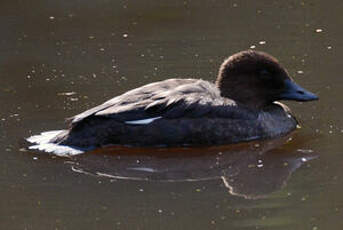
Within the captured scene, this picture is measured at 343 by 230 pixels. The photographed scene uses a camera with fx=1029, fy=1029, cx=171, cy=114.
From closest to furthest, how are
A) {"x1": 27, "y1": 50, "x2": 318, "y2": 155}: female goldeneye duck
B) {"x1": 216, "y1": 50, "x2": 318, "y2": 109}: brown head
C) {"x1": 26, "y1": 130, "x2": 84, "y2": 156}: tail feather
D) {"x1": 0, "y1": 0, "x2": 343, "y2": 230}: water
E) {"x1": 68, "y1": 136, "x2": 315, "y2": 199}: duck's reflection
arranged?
1. {"x1": 0, "y1": 0, "x2": 343, "y2": 230}: water
2. {"x1": 68, "y1": 136, "x2": 315, "y2": 199}: duck's reflection
3. {"x1": 26, "y1": 130, "x2": 84, "y2": 156}: tail feather
4. {"x1": 27, "y1": 50, "x2": 318, "y2": 155}: female goldeneye duck
5. {"x1": 216, "y1": 50, "x2": 318, "y2": 109}: brown head

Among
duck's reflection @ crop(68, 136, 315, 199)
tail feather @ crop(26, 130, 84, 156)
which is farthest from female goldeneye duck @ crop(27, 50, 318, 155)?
duck's reflection @ crop(68, 136, 315, 199)

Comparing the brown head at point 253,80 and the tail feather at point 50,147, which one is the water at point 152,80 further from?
the brown head at point 253,80

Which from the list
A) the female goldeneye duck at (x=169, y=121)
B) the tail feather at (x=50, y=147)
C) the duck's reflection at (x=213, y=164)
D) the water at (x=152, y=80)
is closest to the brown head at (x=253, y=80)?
the female goldeneye duck at (x=169, y=121)

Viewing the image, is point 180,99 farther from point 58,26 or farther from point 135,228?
point 58,26

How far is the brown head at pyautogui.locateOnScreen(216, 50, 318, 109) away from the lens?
10.4 meters

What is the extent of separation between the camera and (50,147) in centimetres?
967

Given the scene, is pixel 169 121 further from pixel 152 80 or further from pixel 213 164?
pixel 152 80

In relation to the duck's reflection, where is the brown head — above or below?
above

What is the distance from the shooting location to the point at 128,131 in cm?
972

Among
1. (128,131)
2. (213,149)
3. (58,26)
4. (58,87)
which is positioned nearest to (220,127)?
(213,149)

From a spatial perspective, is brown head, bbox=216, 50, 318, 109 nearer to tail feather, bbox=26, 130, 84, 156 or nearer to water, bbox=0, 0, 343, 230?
water, bbox=0, 0, 343, 230

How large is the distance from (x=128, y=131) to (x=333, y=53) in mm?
3283

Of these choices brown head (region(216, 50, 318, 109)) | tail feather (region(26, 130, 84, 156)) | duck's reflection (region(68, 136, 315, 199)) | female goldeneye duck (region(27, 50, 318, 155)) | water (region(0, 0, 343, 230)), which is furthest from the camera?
brown head (region(216, 50, 318, 109))

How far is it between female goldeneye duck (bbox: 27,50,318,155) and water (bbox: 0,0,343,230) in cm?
17
